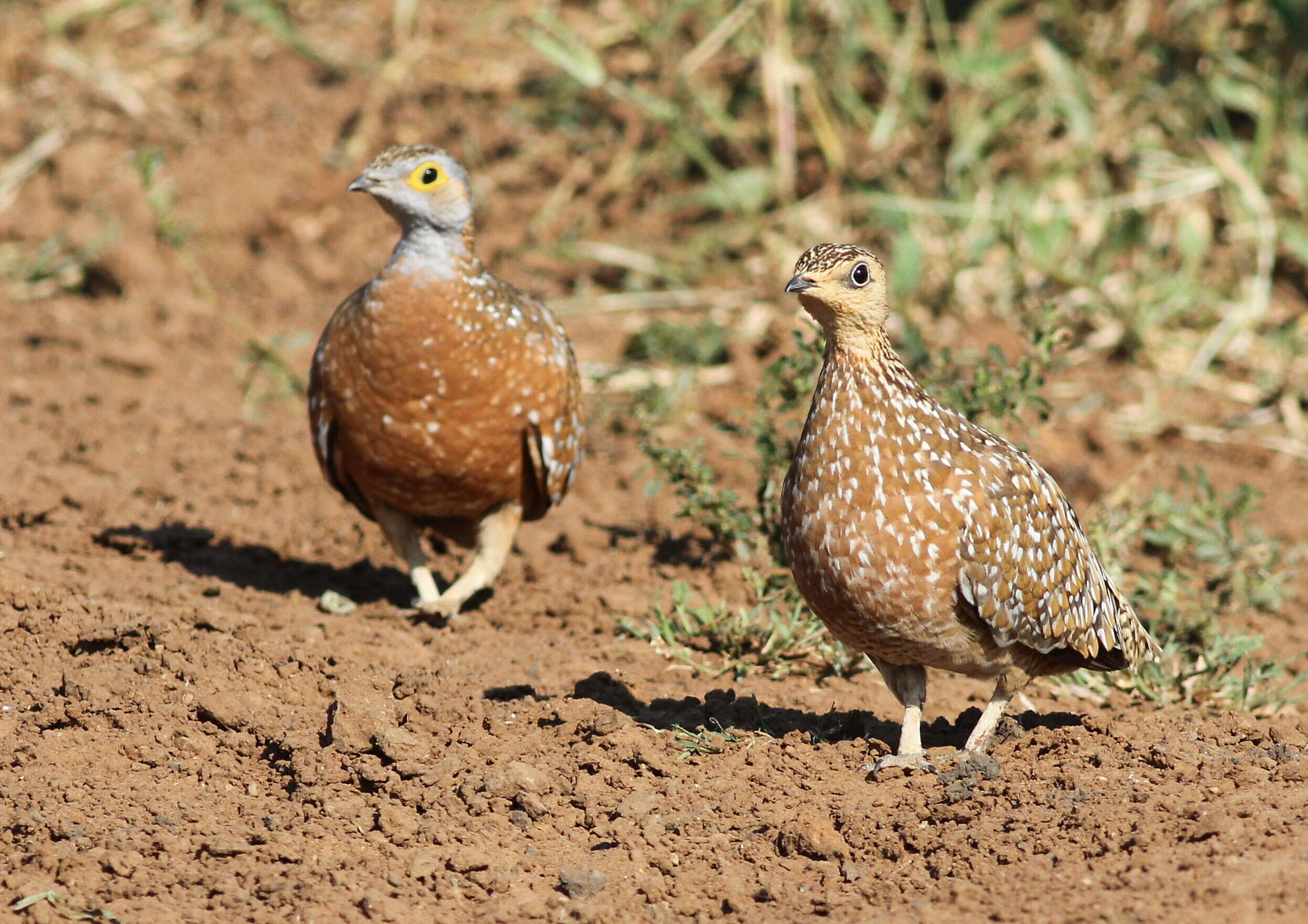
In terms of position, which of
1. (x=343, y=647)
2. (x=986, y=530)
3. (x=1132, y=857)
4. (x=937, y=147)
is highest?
(x=937, y=147)

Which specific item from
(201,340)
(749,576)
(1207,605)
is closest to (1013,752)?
(749,576)

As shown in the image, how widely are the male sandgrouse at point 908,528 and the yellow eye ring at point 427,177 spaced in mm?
2385

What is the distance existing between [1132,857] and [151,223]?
399 inches

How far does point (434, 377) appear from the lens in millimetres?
7148

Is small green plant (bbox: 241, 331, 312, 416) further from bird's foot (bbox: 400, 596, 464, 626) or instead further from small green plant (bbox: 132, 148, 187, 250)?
bird's foot (bbox: 400, 596, 464, 626)

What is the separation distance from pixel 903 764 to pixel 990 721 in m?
0.46

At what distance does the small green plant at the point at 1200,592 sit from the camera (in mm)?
6859

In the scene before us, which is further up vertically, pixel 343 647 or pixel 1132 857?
pixel 1132 857

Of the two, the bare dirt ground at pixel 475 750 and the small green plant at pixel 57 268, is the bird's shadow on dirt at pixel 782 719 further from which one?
the small green plant at pixel 57 268

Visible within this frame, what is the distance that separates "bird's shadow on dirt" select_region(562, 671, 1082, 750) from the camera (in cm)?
605

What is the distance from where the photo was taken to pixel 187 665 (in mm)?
6172

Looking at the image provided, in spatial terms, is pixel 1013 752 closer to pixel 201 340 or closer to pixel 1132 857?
pixel 1132 857

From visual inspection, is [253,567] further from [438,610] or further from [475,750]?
[475,750]

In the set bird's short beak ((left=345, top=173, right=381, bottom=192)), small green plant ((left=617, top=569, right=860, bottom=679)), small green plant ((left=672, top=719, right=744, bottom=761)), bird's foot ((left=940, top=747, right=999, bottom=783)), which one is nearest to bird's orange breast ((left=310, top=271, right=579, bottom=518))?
bird's short beak ((left=345, top=173, right=381, bottom=192))
